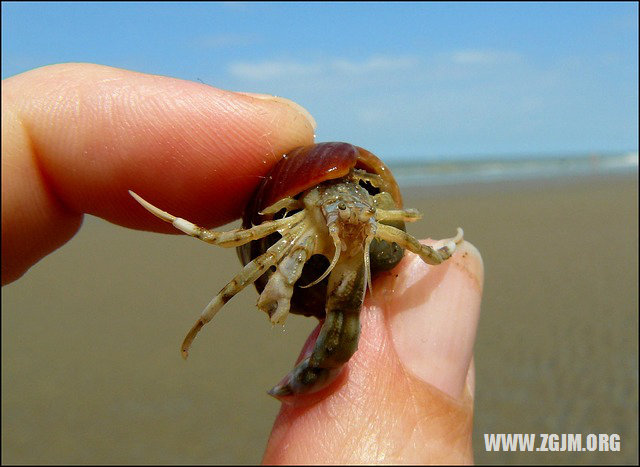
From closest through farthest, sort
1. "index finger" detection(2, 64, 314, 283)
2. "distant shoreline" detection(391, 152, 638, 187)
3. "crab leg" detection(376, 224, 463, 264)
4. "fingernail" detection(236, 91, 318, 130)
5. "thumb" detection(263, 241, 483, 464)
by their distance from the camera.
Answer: "thumb" detection(263, 241, 483, 464) < "crab leg" detection(376, 224, 463, 264) < "index finger" detection(2, 64, 314, 283) < "fingernail" detection(236, 91, 318, 130) < "distant shoreline" detection(391, 152, 638, 187)

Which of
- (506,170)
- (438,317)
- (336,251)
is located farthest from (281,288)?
(506,170)

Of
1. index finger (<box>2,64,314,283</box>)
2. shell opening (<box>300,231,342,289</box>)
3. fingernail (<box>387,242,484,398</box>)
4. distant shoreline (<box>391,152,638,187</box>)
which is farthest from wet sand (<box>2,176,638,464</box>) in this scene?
distant shoreline (<box>391,152,638,187</box>)

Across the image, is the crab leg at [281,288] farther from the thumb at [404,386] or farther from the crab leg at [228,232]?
the thumb at [404,386]

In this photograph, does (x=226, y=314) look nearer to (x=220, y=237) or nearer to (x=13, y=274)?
(x=13, y=274)

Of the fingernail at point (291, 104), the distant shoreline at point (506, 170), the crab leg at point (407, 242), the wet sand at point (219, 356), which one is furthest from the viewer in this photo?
the distant shoreline at point (506, 170)

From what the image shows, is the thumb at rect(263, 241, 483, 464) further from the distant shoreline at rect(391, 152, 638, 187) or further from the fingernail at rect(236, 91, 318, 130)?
the distant shoreline at rect(391, 152, 638, 187)

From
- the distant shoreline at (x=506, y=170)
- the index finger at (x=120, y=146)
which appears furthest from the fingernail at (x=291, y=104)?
the distant shoreline at (x=506, y=170)
